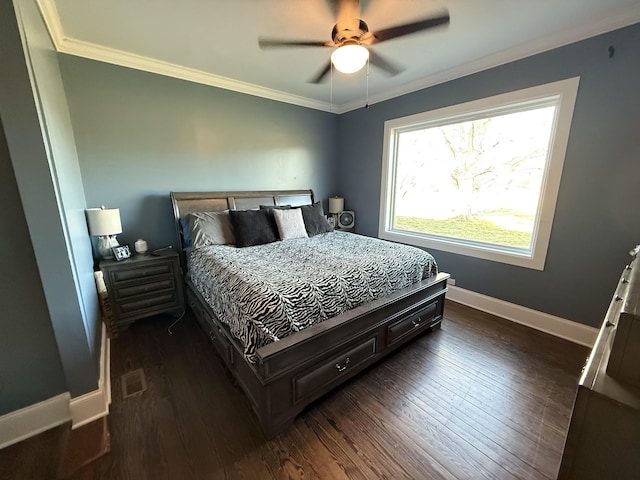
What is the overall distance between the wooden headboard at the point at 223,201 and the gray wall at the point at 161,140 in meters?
0.15

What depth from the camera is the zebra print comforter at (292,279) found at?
5.04ft

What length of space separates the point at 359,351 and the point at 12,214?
2.16m

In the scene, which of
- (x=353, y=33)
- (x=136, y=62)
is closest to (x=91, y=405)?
(x=353, y=33)

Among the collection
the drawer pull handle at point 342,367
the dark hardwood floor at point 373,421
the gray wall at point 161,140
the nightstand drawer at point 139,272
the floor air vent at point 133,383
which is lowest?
the dark hardwood floor at point 373,421

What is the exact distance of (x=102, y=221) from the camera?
2.37 m

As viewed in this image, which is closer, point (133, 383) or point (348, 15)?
point (348, 15)

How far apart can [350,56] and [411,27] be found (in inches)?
16.3

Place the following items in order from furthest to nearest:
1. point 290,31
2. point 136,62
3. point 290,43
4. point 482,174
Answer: point 482,174 < point 136,62 < point 290,31 < point 290,43

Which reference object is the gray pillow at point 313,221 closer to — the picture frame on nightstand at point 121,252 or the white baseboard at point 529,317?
the white baseboard at point 529,317

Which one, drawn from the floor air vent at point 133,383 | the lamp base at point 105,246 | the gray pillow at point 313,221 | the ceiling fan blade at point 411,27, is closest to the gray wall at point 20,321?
the floor air vent at point 133,383

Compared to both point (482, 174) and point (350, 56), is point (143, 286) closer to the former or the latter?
point (350, 56)

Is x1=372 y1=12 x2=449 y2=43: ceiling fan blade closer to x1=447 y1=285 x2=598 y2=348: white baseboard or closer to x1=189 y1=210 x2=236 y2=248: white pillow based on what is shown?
x1=189 y1=210 x2=236 y2=248: white pillow

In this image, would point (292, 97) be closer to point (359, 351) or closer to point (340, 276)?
point (340, 276)

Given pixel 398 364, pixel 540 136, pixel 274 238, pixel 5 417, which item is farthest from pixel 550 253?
pixel 5 417
